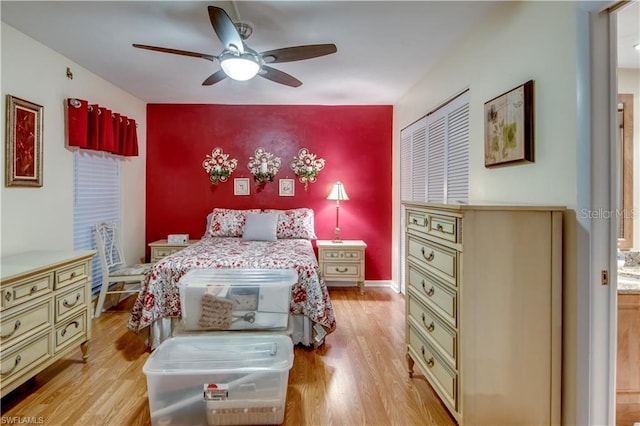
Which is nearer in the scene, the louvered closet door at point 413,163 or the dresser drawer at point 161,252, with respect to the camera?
the louvered closet door at point 413,163

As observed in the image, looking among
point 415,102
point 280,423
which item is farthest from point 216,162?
point 280,423

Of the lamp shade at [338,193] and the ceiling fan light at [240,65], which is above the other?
the ceiling fan light at [240,65]

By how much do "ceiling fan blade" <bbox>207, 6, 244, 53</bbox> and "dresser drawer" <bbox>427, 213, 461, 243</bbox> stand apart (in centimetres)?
155

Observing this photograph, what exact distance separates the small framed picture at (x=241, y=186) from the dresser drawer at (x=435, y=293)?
9.42 ft

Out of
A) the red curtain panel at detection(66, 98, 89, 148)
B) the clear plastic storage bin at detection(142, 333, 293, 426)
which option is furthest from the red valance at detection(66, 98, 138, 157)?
the clear plastic storage bin at detection(142, 333, 293, 426)

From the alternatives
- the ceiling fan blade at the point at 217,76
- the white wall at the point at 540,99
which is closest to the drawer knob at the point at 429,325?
the white wall at the point at 540,99

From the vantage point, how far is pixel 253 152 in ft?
14.8

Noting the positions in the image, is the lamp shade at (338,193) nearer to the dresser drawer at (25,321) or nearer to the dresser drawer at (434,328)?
the dresser drawer at (434,328)

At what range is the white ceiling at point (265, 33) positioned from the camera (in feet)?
7.18

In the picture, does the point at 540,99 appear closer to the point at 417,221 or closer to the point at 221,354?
the point at 417,221

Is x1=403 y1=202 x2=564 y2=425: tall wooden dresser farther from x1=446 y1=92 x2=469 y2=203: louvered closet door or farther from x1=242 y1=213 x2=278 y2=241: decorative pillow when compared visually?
x1=242 y1=213 x2=278 y2=241: decorative pillow

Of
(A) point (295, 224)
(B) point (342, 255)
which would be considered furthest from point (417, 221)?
(A) point (295, 224)

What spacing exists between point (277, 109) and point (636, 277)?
397 centimetres

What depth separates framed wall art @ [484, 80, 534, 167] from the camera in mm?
1835
